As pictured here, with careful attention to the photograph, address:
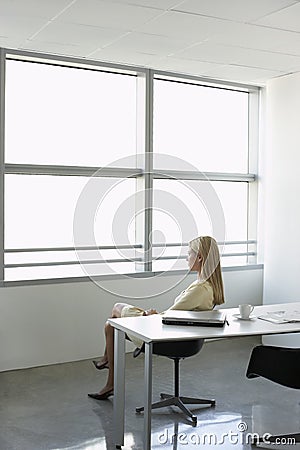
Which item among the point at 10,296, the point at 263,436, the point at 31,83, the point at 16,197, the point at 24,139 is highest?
the point at 31,83

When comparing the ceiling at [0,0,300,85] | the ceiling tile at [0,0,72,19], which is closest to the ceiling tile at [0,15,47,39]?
the ceiling at [0,0,300,85]

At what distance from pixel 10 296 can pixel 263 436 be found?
2.54 m

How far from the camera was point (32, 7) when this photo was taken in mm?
3979

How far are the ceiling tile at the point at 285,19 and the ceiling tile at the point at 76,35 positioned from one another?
1073 millimetres

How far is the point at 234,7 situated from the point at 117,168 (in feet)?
8.11

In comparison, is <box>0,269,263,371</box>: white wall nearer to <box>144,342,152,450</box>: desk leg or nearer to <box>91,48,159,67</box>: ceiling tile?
<box>91,48,159,67</box>: ceiling tile

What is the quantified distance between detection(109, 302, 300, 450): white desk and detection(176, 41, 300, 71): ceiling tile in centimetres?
231

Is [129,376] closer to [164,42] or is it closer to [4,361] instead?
[4,361]

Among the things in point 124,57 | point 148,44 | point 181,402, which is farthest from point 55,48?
point 181,402

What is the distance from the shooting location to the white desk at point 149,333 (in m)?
3.35

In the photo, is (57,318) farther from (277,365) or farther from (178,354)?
(277,365)

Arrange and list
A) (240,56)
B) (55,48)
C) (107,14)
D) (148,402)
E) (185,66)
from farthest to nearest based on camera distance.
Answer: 1. (185,66)
2. (240,56)
3. (55,48)
4. (107,14)
5. (148,402)

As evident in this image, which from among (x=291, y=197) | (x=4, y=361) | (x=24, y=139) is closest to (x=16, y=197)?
(x=24, y=139)

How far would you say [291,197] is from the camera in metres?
6.12
